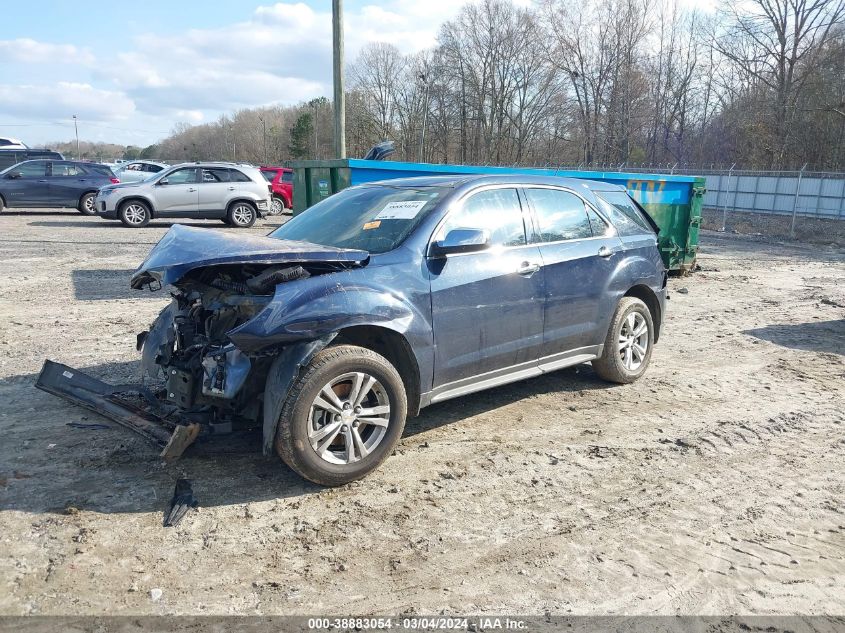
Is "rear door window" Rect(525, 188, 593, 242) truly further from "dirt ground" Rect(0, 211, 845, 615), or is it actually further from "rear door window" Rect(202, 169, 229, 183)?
"rear door window" Rect(202, 169, 229, 183)

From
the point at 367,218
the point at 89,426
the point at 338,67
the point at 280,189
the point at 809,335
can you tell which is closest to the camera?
the point at 89,426

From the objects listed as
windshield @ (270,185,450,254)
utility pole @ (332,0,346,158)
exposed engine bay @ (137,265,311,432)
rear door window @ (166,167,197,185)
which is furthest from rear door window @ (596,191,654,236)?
rear door window @ (166,167,197,185)

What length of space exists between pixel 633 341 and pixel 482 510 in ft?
9.10

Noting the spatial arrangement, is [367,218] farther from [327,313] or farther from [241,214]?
[241,214]

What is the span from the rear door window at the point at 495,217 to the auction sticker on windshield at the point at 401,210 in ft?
0.82

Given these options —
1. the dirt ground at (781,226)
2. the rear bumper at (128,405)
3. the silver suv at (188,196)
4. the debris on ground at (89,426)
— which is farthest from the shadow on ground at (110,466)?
the dirt ground at (781,226)

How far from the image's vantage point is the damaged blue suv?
369cm

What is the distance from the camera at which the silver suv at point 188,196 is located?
17547mm

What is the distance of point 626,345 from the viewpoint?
226 inches

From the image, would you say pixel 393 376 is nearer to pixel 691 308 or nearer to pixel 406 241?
pixel 406 241

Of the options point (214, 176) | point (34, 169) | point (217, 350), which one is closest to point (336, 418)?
point (217, 350)

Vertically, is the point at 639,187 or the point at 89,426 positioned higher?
the point at 639,187

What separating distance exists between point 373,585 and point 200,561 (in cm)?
84

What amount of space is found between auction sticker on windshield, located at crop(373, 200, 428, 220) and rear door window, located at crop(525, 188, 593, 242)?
968 millimetres
